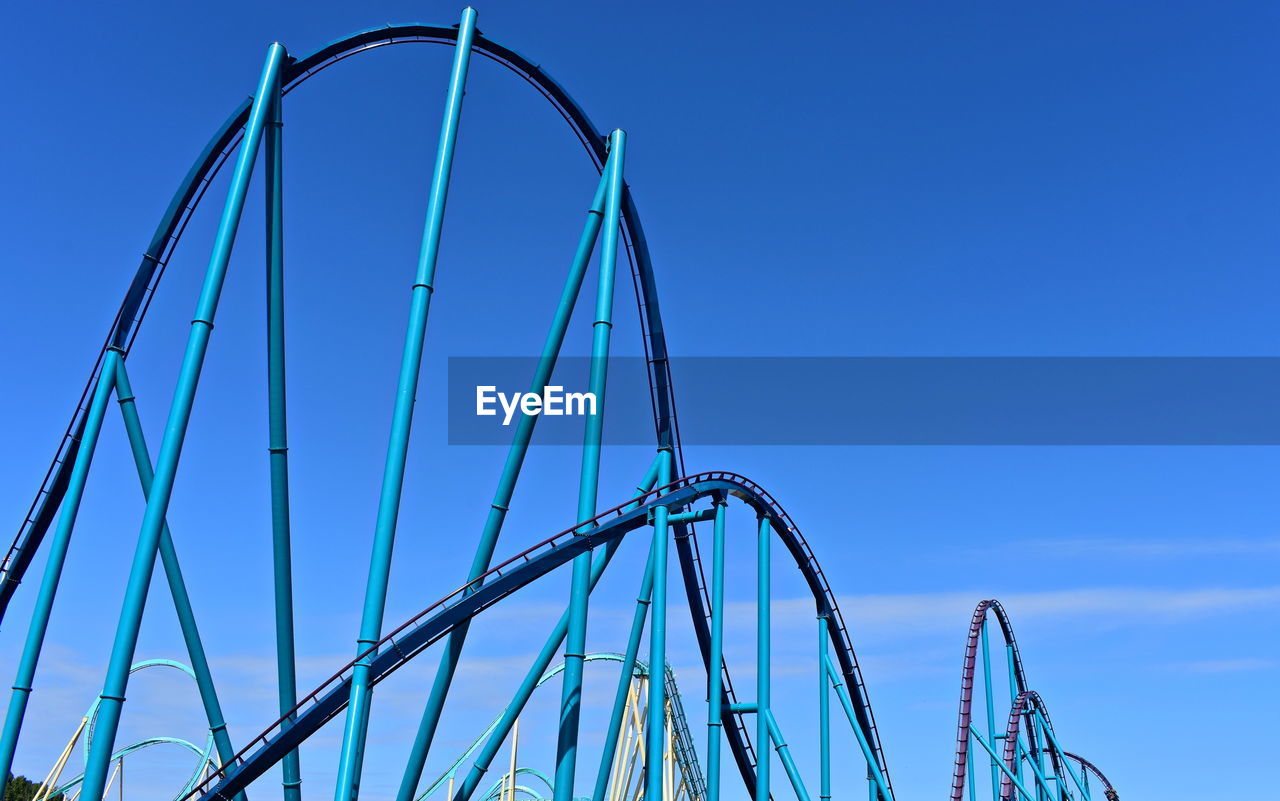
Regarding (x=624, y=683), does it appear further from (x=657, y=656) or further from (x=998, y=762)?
(x=998, y=762)

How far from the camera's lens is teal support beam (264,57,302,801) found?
41.1 ft

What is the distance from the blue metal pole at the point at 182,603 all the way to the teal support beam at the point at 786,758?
669cm

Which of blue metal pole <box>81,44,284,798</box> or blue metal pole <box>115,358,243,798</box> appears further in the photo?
blue metal pole <box>115,358,243,798</box>

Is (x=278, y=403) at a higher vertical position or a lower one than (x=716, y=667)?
higher

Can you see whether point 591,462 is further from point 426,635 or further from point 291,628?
point 291,628

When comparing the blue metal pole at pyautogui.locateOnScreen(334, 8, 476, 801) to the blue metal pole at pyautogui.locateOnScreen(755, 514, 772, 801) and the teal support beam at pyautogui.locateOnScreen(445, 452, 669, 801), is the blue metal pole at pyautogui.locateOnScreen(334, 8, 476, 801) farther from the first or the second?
the blue metal pole at pyautogui.locateOnScreen(755, 514, 772, 801)

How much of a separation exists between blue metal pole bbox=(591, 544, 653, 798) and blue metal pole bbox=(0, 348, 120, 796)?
6.46 metres

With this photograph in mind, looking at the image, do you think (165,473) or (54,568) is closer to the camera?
(165,473)

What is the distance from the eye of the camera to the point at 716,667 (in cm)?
1485

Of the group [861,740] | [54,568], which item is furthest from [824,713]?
[54,568]

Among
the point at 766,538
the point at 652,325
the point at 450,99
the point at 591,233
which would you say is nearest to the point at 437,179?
the point at 450,99

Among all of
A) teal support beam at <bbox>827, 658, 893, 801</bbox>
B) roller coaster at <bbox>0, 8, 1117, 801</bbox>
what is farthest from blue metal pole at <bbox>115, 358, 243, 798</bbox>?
teal support beam at <bbox>827, 658, 893, 801</bbox>

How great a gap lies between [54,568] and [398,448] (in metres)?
4.91

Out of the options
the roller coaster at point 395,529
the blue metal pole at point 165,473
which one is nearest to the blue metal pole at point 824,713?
the roller coaster at point 395,529
